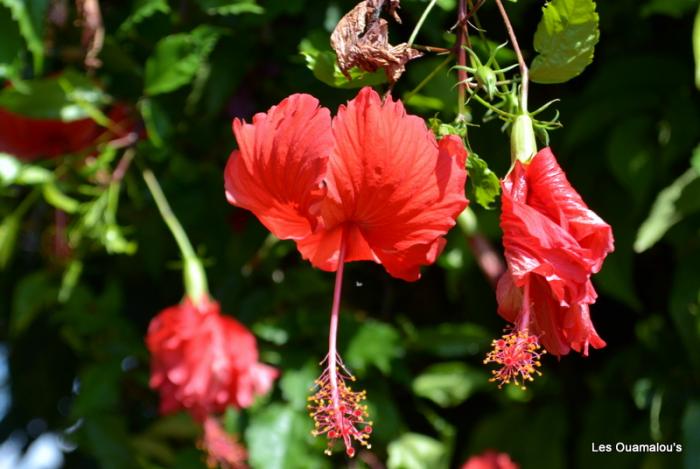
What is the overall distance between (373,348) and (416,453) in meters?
0.17

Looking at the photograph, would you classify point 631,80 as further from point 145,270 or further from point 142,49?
point 145,270

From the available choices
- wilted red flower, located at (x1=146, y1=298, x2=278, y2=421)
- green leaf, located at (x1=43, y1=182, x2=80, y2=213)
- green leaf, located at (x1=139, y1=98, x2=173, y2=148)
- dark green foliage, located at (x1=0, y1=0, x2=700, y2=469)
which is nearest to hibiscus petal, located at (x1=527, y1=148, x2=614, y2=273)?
dark green foliage, located at (x1=0, y1=0, x2=700, y2=469)

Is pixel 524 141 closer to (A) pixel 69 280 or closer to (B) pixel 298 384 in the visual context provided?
(B) pixel 298 384

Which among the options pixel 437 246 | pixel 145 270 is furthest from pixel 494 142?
pixel 145 270

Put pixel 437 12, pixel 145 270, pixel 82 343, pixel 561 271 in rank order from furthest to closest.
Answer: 1. pixel 145 270
2. pixel 82 343
3. pixel 437 12
4. pixel 561 271

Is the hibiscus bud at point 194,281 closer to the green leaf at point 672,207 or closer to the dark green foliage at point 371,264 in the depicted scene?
the dark green foliage at point 371,264

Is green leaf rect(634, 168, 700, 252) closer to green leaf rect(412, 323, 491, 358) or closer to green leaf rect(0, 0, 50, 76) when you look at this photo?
green leaf rect(412, 323, 491, 358)

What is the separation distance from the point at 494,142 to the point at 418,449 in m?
0.43

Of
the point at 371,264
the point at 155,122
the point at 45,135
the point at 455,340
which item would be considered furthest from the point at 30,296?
the point at 455,340

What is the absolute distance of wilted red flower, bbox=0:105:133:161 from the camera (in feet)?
4.08

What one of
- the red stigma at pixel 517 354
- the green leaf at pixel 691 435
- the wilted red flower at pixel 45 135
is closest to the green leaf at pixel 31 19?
the wilted red flower at pixel 45 135

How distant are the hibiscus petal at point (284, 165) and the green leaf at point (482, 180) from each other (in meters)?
0.09

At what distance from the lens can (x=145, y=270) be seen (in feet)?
4.93

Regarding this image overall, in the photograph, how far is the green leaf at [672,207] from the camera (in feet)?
3.29
